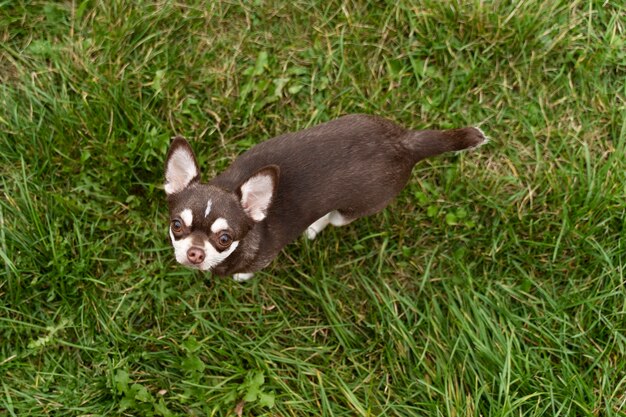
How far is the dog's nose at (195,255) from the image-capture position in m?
3.31

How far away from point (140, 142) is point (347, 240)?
1.75 meters

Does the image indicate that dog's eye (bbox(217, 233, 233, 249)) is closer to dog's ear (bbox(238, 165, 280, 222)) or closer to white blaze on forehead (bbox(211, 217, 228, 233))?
white blaze on forehead (bbox(211, 217, 228, 233))

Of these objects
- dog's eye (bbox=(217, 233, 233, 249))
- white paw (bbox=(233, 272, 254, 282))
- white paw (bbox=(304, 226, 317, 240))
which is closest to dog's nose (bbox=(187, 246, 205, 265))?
dog's eye (bbox=(217, 233, 233, 249))

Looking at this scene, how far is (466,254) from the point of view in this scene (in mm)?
4488

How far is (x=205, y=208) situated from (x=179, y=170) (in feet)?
1.12

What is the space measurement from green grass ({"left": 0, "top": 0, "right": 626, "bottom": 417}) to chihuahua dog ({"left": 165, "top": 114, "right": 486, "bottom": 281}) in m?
0.65

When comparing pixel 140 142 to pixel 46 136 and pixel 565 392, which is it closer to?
pixel 46 136

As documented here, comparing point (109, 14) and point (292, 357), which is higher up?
Result: point (109, 14)

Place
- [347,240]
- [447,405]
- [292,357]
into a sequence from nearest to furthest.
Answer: [447,405]
[292,357]
[347,240]

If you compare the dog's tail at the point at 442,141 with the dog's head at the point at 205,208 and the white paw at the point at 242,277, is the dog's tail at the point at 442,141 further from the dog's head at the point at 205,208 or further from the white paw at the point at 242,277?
the white paw at the point at 242,277

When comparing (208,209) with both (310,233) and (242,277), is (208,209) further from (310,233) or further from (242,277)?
(310,233)

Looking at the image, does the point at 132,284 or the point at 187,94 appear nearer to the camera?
the point at 132,284

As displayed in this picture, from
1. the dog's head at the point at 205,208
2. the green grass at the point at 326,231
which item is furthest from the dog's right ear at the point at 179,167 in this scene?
the green grass at the point at 326,231

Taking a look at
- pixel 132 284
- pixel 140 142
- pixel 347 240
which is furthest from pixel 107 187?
pixel 347 240
